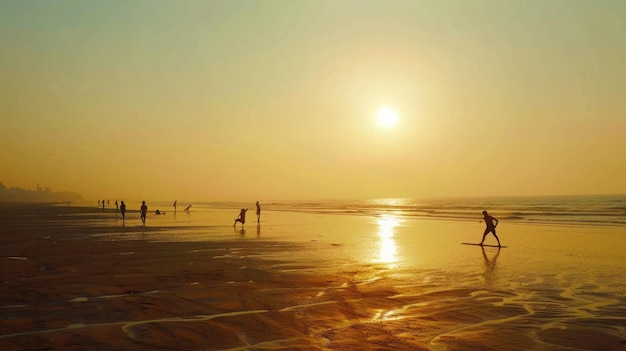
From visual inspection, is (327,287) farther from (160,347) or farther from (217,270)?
(160,347)

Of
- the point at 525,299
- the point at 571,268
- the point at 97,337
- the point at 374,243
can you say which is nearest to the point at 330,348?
the point at 97,337

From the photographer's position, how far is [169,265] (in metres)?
16.3

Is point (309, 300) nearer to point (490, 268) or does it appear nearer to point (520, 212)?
point (490, 268)

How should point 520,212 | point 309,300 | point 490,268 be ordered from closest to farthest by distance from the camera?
point 309,300 < point 490,268 < point 520,212

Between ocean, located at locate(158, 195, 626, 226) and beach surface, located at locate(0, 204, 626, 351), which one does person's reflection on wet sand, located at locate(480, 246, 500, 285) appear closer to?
beach surface, located at locate(0, 204, 626, 351)

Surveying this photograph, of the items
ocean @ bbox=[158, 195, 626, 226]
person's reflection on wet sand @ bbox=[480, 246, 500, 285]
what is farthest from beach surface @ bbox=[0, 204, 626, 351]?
ocean @ bbox=[158, 195, 626, 226]

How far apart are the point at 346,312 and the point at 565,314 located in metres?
4.69

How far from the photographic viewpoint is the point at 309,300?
10.9m

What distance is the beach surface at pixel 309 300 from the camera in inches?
305

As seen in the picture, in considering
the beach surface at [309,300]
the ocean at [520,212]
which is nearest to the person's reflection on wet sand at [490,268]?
the beach surface at [309,300]

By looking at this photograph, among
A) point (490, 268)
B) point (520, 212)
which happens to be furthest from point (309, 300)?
point (520, 212)

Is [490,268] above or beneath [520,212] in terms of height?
above

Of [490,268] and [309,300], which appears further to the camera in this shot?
[490,268]

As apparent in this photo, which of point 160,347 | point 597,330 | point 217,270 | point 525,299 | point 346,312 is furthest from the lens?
point 217,270
